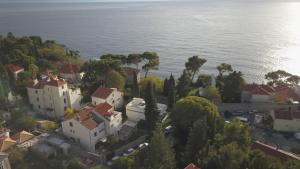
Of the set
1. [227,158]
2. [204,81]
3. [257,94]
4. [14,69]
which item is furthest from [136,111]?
[14,69]

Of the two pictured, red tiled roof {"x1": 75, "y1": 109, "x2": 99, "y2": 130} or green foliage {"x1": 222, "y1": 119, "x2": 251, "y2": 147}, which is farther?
red tiled roof {"x1": 75, "y1": 109, "x2": 99, "y2": 130}

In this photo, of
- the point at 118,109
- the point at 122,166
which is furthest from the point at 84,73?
the point at 122,166

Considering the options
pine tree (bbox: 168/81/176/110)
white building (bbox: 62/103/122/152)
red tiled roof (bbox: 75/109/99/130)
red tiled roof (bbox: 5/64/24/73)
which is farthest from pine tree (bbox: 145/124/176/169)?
red tiled roof (bbox: 5/64/24/73)

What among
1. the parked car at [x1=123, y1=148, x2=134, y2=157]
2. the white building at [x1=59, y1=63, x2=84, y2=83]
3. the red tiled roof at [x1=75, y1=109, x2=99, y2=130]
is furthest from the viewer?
the white building at [x1=59, y1=63, x2=84, y2=83]

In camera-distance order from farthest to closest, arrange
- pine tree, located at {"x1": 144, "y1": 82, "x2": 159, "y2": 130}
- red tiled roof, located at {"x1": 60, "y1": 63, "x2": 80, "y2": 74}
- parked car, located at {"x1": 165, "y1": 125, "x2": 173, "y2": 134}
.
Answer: red tiled roof, located at {"x1": 60, "y1": 63, "x2": 80, "y2": 74} < parked car, located at {"x1": 165, "y1": 125, "x2": 173, "y2": 134} < pine tree, located at {"x1": 144, "y1": 82, "x2": 159, "y2": 130}

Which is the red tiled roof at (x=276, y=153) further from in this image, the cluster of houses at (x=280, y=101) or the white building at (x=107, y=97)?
the white building at (x=107, y=97)

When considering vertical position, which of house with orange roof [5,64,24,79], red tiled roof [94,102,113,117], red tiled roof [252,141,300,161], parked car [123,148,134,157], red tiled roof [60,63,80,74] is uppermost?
house with orange roof [5,64,24,79]

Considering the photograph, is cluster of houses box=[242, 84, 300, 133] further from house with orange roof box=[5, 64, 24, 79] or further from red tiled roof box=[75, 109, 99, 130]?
house with orange roof box=[5, 64, 24, 79]

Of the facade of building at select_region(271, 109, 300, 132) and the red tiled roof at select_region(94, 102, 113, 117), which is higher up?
the red tiled roof at select_region(94, 102, 113, 117)
